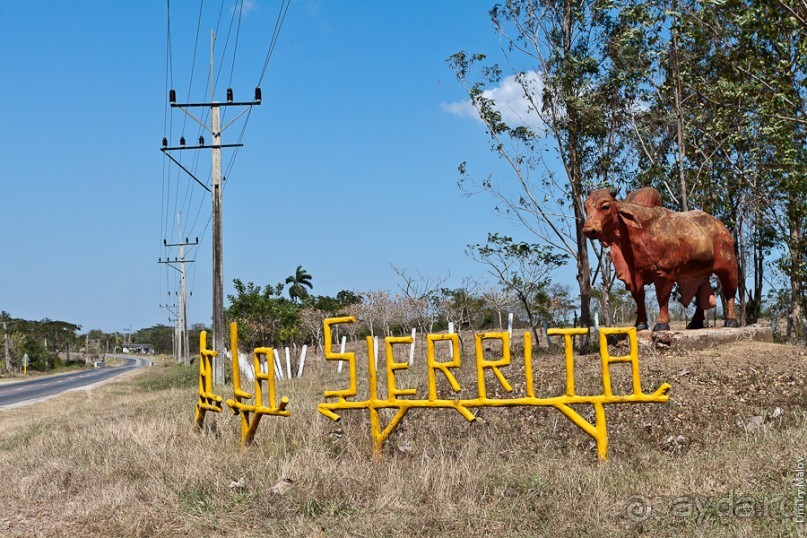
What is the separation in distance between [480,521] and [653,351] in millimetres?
8541

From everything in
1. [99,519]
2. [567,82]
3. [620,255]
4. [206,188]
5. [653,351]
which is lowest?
[99,519]

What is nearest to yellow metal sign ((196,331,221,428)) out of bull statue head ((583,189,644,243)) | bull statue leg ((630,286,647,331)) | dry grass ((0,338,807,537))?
dry grass ((0,338,807,537))

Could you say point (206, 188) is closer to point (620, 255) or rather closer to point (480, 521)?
point (620, 255)

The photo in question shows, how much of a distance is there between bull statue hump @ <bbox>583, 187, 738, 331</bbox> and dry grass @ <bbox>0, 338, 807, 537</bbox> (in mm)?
3580

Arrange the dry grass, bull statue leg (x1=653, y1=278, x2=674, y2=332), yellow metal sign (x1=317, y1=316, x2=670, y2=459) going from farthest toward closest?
bull statue leg (x1=653, y1=278, x2=674, y2=332) < yellow metal sign (x1=317, y1=316, x2=670, y2=459) < the dry grass

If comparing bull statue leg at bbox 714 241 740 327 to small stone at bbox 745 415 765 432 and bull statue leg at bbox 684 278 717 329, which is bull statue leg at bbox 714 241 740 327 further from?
small stone at bbox 745 415 765 432

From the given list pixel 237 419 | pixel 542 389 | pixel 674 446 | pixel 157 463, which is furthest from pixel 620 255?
pixel 157 463

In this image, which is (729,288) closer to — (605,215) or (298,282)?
(605,215)

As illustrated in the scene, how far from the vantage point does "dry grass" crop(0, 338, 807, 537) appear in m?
5.53

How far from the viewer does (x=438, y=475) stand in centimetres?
642

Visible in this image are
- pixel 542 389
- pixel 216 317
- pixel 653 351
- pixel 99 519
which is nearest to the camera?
pixel 99 519

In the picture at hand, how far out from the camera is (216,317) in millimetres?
20406

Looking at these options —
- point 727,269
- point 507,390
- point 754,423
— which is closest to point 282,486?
point 507,390

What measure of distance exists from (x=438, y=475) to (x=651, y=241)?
327 inches
